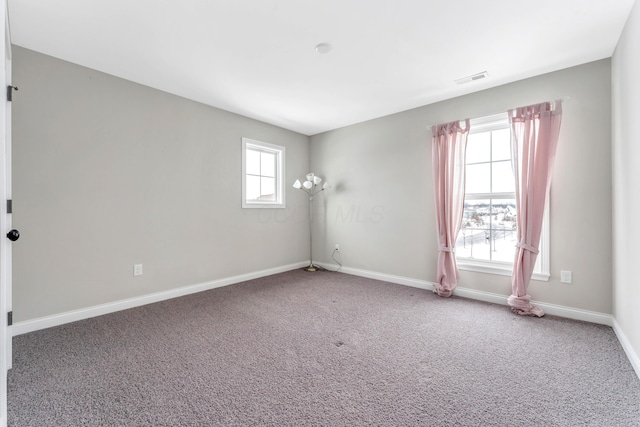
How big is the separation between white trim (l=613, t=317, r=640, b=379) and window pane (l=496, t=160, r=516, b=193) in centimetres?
148

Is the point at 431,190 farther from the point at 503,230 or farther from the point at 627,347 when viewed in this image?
the point at 627,347

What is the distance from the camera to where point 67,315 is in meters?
2.58

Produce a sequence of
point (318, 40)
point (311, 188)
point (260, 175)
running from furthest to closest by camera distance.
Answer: point (311, 188), point (260, 175), point (318, 40)

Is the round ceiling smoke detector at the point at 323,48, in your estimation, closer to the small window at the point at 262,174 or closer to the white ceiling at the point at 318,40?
the white ceiling at the point at 318,40

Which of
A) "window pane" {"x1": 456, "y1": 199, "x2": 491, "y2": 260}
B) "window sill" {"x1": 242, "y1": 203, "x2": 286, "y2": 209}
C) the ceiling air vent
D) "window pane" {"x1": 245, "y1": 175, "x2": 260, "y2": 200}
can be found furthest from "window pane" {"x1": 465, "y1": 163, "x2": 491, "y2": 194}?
"window pane" {"x1": 245, "y1": 175, "x2": 260, "y2": 200}

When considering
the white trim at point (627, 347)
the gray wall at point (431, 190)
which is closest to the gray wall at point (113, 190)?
the gray wall at point (431, 190)

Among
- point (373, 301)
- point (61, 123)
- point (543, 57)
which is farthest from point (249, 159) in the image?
point (543, 57)

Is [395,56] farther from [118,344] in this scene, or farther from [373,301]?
[118,344]

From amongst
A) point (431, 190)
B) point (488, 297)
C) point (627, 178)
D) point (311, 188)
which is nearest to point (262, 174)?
point (311, 188)

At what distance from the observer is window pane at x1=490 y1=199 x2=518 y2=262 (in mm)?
3143

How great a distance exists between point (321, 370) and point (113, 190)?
2.71 metres

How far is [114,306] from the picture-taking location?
9.34 ft

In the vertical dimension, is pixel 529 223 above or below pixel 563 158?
below

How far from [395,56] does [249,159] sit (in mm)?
2583
